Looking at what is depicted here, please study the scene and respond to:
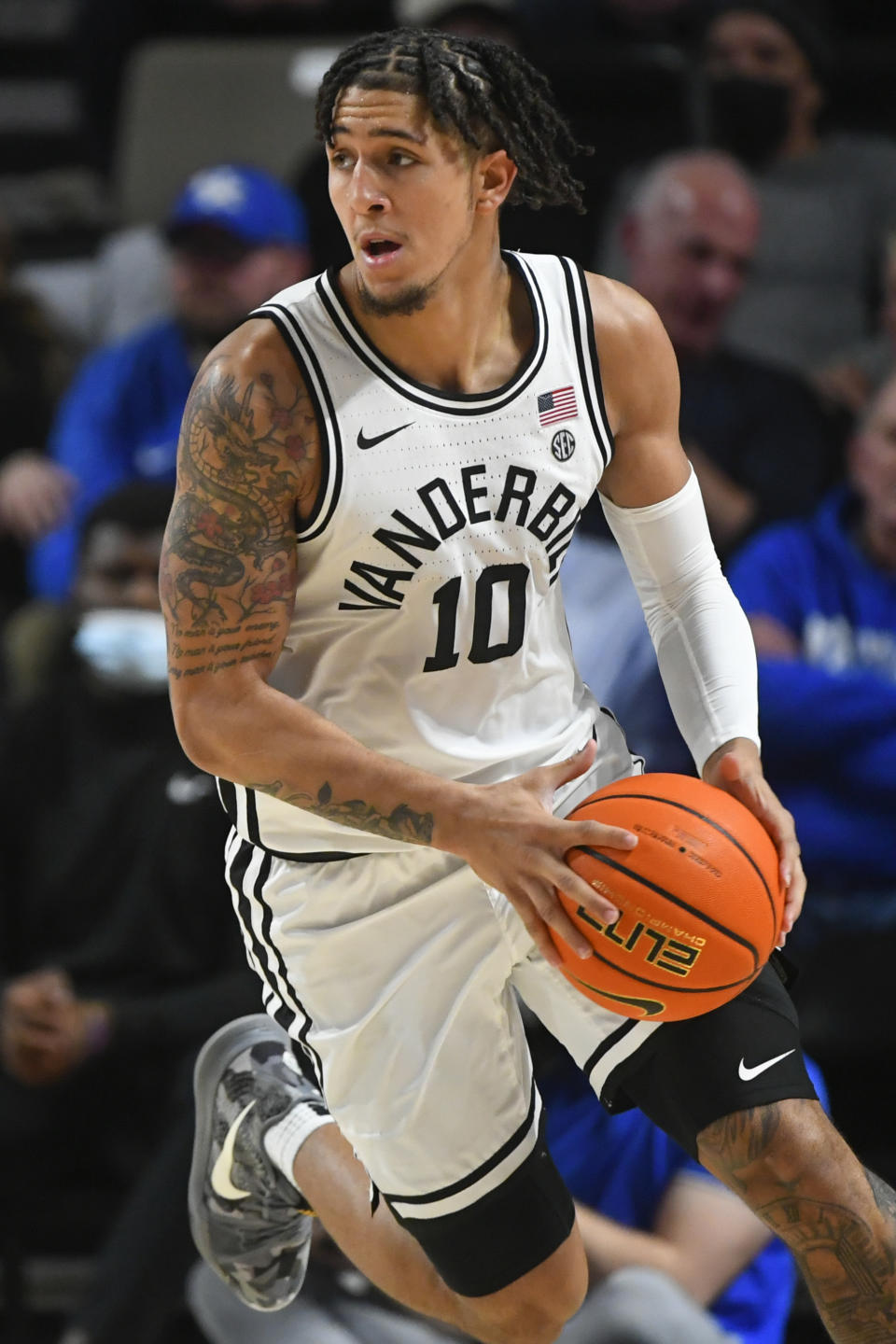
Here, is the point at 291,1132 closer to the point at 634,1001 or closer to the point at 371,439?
the point at 634,1001

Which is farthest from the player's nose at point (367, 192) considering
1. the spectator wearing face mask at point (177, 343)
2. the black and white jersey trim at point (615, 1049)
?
the spectator wearing face mask at point (177, 343)

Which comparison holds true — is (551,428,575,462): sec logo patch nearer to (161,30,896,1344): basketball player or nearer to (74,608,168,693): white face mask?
(161,30,896,1344): basketball player

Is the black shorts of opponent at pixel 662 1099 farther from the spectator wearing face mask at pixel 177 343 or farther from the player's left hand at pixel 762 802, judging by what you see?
the spectator wearing face mask at pixel 177 343

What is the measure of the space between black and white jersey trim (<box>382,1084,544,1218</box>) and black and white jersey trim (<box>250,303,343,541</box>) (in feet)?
3.24

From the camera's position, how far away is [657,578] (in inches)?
117

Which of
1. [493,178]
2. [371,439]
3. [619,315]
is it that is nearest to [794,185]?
[619,315]

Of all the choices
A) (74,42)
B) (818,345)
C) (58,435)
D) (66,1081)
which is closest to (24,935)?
(66,1081)

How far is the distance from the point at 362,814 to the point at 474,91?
1.03 m

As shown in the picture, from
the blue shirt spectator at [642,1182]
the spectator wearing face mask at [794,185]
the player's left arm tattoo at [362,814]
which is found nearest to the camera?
the player's left arm tattoo at [362,814]

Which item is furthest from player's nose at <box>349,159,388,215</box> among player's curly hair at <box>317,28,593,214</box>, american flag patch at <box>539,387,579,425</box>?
american flag patch at <box>539,387,579,425</box>

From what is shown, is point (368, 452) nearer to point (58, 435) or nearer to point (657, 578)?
point (657, 578)

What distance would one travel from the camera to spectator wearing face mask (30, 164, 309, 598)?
5672 mm

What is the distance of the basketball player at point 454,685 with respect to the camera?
2553 millimetres

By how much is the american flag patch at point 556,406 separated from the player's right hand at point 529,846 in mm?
585
